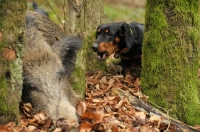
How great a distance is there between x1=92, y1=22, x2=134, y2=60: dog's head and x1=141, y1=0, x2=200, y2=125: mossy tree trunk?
5.81 ft

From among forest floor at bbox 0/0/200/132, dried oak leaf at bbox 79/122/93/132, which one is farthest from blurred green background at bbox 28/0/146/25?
dried oak leaf at bbox 79/122/93/132

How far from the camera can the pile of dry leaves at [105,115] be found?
4.28 m

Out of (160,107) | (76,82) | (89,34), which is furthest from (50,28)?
(160,107)

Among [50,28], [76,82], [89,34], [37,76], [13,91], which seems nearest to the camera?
[13,91]

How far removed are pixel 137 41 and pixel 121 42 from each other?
15.2 inches

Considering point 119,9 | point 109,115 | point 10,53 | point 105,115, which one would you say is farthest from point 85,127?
point 119,9

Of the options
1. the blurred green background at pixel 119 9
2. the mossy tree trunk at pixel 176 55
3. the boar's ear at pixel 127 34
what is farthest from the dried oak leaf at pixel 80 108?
the blurred green background at pixel 119 9

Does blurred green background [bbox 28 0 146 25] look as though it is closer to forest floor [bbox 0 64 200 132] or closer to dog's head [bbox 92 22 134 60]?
dog's head [bbox 92 22 134 60]

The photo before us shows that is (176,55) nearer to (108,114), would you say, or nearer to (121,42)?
(108,114)

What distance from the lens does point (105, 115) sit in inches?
198

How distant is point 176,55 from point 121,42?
235 cm

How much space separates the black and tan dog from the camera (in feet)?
26.1

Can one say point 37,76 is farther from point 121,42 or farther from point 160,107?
point 121,42

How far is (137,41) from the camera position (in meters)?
8.43
